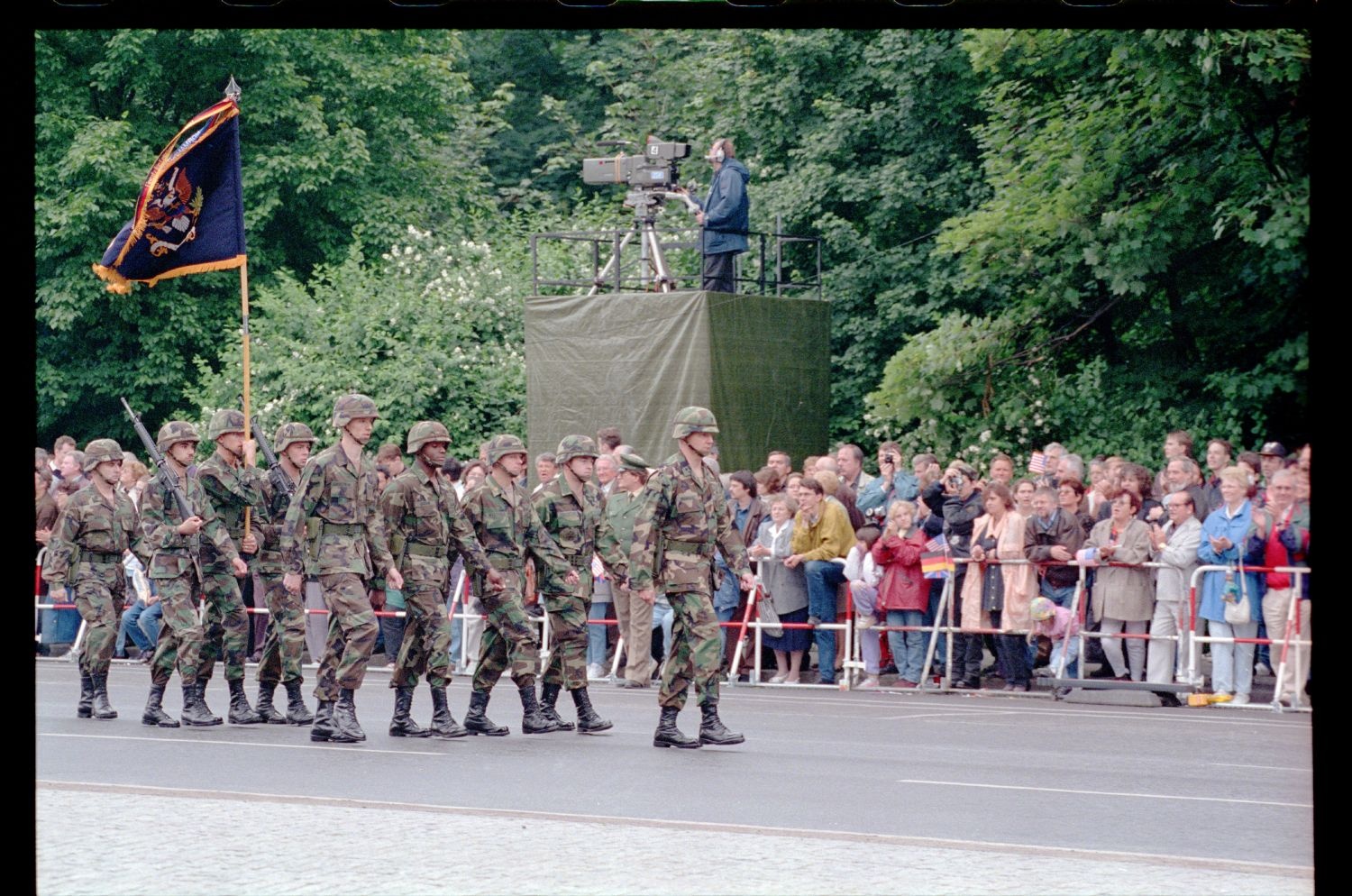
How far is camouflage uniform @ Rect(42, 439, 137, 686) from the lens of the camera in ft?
51.1

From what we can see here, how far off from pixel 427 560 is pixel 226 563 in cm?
201

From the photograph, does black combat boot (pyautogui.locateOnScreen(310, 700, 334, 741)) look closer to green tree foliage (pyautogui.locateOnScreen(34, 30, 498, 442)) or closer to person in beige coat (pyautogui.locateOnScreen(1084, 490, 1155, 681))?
person in beige coat (pyautogui.locateOnScreen(1084, 490, 1155, 681))

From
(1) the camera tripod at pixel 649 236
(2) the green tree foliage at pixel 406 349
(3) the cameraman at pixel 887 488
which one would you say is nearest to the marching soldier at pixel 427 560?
(3) the cameraman at pixel 887 488

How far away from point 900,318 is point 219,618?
17.1 m

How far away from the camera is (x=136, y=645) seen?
22.5m

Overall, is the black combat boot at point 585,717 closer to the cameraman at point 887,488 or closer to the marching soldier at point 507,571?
the marching soldier at point 507,571

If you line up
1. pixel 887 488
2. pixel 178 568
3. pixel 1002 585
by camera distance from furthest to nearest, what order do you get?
1. pixel 887 488
2. pixel 1002 585
3. pixel 178 568

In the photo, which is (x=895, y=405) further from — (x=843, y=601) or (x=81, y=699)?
(x=81, y=699)

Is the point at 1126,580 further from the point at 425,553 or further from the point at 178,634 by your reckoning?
the point at 178,634

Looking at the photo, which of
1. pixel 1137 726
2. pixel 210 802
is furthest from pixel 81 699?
pixel 1137 726

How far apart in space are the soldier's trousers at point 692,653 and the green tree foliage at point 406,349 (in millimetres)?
14919

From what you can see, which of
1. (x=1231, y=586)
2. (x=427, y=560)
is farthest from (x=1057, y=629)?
(x=427, y=560)

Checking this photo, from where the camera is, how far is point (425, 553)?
1413 centimetres

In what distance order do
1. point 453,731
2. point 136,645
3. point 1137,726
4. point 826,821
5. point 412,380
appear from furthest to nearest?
point 412,380 < point 136,645 < point 1137,726 < point 453,731 < point 826,821
